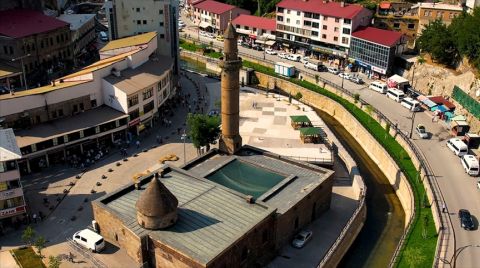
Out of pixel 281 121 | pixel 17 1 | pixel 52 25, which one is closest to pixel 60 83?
pixel 52 25

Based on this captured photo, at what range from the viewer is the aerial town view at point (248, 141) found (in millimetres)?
42719

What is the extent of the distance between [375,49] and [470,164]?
3729 centimetres

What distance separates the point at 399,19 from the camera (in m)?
94.8

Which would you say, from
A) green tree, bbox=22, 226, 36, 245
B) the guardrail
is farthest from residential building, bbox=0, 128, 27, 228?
the guardrail

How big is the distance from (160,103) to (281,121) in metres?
18.6

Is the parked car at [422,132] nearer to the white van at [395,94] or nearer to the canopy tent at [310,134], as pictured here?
the white van at [395,94]

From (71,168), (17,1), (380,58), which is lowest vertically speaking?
(71,168)

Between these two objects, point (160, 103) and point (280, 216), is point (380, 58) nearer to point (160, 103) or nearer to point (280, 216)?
point (160, 103)

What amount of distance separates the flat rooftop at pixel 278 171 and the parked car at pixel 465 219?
43.1 ft

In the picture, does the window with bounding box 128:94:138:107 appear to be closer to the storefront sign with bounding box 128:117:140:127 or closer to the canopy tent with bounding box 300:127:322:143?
the storefront sign with bounding box 128:117:140:127

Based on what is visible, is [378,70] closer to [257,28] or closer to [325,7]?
[325,7]

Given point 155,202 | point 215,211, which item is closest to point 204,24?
point 215,211

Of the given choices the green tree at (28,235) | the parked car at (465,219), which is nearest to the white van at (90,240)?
the green tree at (28,235)

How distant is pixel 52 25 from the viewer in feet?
282
